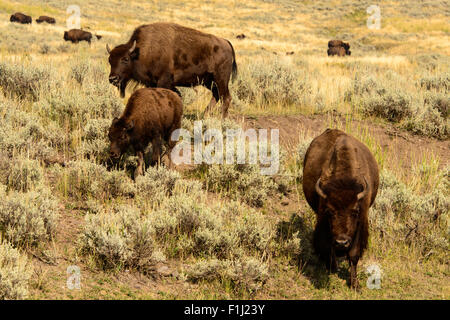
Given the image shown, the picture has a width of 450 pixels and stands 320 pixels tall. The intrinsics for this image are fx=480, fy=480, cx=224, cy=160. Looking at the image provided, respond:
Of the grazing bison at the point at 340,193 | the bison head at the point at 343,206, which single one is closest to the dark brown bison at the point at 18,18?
the grazing bison at the point at 340,193

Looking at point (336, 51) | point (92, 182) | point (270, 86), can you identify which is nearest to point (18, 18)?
point (336, 51)

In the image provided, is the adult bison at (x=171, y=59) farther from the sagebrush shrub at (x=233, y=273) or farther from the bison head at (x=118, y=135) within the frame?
the sagebrush shrub at (x=233, y=273)

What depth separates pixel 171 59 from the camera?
896cm

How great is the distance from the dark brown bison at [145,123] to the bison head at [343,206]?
10.8 ft

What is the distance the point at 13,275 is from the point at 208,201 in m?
3.28

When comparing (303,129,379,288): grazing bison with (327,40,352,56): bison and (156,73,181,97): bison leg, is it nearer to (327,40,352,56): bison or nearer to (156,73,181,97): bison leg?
(156,73,181,97): bison leg

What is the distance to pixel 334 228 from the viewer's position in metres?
4.50

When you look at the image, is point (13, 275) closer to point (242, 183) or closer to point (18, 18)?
point (242, 183)

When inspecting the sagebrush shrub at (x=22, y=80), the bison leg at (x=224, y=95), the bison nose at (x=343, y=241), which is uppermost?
the sagebrush shrub at (x=22, y=80)

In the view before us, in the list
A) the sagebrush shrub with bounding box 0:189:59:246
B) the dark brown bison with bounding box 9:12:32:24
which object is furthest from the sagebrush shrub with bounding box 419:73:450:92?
the dark brown bison with bounding box 9:12:32:24

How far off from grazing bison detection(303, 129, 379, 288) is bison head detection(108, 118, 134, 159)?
2631 mm

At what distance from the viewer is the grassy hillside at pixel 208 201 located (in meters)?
4.92

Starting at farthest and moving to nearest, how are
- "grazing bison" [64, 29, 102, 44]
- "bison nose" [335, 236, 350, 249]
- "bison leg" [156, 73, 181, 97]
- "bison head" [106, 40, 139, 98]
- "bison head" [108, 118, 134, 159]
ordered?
"grazing bison" [64, 29, 102, 44] < "bison leg" [156, 73, 181, 97] < "bison head" [106, 40, 139, 98] < "bison head" [108, 118, 134, 159] < "bison nose" [335, 236, 350, 249]

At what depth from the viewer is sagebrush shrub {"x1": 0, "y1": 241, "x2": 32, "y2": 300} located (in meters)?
3.85
